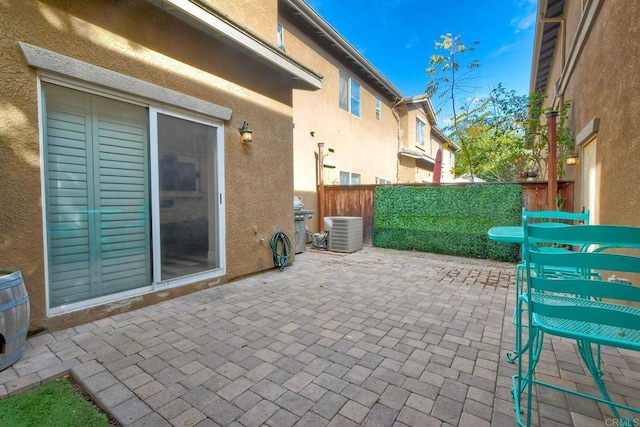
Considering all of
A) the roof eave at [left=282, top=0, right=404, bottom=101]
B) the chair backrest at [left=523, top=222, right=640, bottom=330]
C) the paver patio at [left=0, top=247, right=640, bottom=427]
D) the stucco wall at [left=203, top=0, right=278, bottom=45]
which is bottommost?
the paver patio at [left=0, top=247, right=640, bottom=427]

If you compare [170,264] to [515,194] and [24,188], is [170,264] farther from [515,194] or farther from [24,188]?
[515,194]

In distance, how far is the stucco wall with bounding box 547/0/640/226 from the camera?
2959mm

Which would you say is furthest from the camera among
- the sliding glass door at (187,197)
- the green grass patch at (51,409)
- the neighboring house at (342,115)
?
the neighboring house at (342,115)

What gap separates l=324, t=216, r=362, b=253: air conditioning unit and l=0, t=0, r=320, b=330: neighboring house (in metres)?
2.77

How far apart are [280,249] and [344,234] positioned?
2285mm

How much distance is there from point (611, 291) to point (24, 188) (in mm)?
4446

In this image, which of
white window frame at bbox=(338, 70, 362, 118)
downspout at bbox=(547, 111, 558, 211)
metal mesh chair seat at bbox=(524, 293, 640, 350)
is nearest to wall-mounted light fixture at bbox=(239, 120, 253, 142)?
metal mesh chair seat at bbox=(524, 293, 640, 350)

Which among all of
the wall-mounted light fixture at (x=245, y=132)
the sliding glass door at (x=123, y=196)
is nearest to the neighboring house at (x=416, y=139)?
the wall-mounted light fixture at (x=245, y=132)

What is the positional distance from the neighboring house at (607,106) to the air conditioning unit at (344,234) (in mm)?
4544

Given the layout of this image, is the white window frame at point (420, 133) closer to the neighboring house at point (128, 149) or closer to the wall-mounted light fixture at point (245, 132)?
the neighboring house at point (128, 149)

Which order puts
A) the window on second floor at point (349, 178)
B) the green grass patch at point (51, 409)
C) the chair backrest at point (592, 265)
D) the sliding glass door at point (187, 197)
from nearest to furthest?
the chair backrest at point (592, 265)
the green grass patch at point (51, 409)
the sliding glass door at point (187, 197)
the window on second floor at point (349, 178)

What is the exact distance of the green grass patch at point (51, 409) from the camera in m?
1.88

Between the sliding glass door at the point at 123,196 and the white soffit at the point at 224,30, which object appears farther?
the white soffit at the point at 224,30

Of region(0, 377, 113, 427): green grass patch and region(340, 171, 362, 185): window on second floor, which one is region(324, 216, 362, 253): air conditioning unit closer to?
region(340, 171, 362, 185): window on second floor
